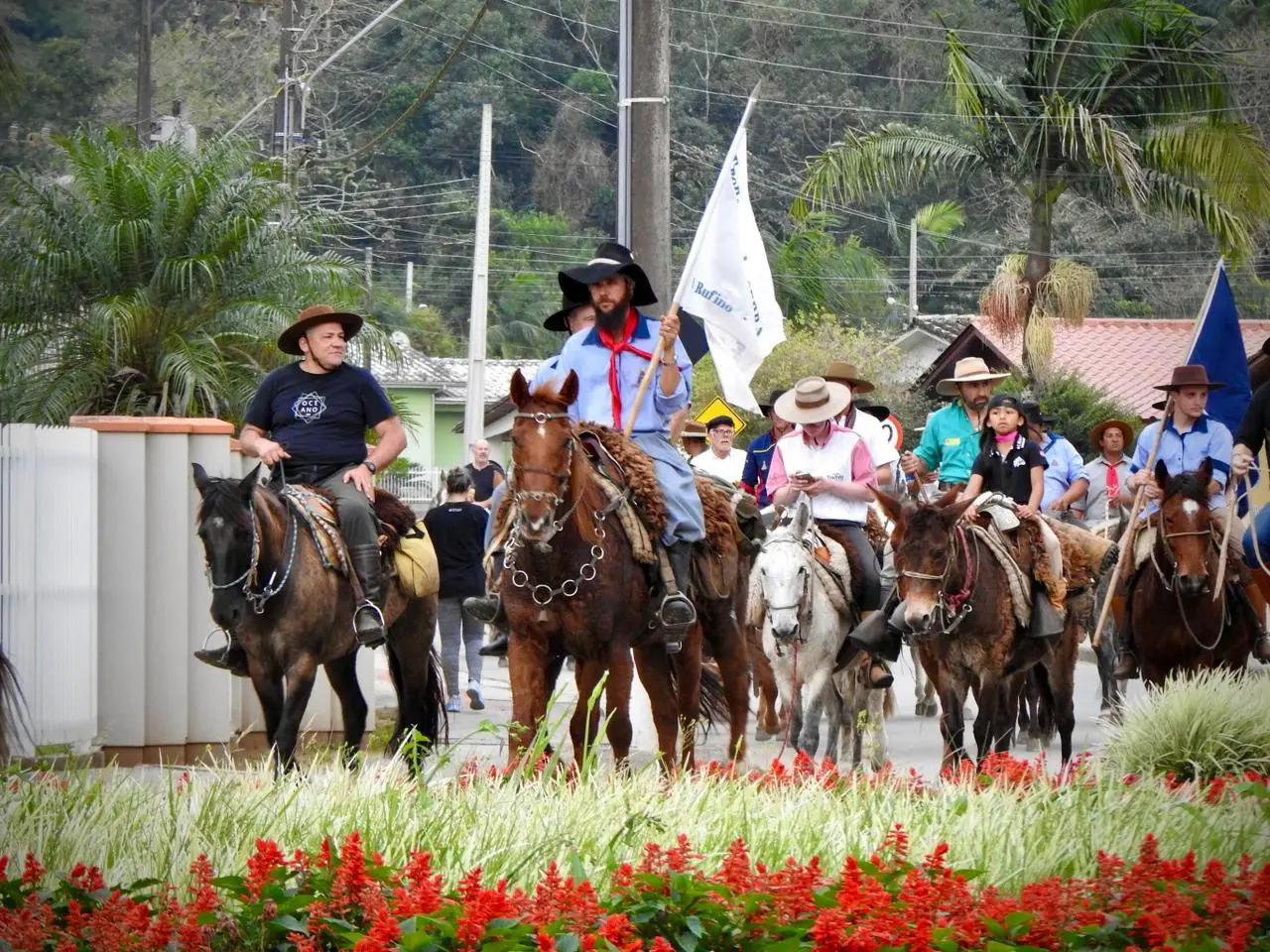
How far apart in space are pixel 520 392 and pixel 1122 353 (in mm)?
37871

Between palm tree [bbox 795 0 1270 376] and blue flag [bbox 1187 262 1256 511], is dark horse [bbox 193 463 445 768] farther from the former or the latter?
palm tree [bbox 795 0 1270 376]

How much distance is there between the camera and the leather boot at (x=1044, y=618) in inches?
512

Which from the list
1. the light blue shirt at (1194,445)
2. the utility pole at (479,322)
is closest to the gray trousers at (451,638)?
the light blue shirt at (1194,445)

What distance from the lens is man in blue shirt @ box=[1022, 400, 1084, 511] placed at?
18.2 meters

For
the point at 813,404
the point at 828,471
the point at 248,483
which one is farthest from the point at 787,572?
the point at 248,483

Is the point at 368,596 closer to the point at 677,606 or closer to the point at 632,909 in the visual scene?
the point at 677,606

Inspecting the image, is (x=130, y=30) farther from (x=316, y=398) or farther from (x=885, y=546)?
(x=885, y=546)

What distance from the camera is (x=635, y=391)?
11.3 metres

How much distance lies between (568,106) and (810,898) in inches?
2174

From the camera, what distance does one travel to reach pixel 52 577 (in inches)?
513

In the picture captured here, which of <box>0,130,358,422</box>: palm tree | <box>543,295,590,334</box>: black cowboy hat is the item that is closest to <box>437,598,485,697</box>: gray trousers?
<box>0,130,358,422</box>: palm tree

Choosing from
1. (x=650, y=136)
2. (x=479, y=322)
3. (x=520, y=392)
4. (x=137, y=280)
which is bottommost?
(x=520, y=392)

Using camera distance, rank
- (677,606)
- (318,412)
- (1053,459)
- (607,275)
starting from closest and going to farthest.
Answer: (677,606) < (607,275) < (318,412) < (1053,459)

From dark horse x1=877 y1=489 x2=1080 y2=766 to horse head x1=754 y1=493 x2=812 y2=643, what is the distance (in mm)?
1026
